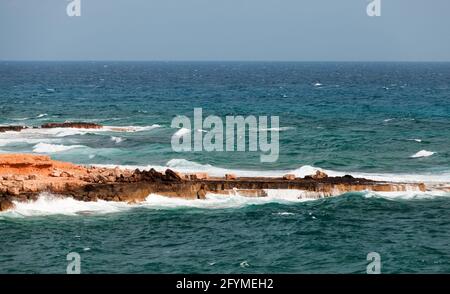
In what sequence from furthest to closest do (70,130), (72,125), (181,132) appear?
(72,125) → (181,132) → (70,130)

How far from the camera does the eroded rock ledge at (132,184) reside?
134ft

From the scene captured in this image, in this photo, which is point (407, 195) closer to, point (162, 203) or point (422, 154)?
point (162, 203)

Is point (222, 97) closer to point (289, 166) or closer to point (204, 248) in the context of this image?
point (289, 166)

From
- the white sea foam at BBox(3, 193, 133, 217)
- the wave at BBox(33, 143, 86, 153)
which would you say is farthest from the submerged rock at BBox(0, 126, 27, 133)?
the white sea foam at BBox(3, 193, 133, 217)

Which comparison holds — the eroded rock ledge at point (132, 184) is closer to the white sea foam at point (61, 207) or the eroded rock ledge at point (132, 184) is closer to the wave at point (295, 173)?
the white sea foam at point (61, 207)

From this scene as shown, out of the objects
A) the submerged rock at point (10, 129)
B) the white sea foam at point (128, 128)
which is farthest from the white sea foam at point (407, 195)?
the submerged rock at point (10, 129)

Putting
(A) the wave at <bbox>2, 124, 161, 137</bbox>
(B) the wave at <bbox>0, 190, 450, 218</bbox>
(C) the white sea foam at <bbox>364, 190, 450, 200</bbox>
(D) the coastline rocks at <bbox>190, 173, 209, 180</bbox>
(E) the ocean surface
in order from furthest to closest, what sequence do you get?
1. (A) the wave at <bbox>2, 124, 161, 137</bbox>
2. (D) the coastline rocks at <bbox>190, 173, 209, 180</bbox>
3. (C) the white sea foam at <bbox>364, 190, 450, 200</bbox>
4. (B) the wave at <bbox>0, 190, 450, 218</bbox>
5. (E) the ocean surface

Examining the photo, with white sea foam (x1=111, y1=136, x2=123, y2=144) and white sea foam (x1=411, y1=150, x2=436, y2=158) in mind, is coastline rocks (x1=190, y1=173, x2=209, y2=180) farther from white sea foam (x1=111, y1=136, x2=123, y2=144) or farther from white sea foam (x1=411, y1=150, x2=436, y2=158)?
white sea foam (x1=111, y1=136, x2=123, y2=144)

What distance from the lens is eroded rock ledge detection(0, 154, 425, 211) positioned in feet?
134

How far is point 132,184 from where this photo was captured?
42250 mm

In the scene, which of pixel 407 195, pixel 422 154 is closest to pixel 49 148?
pixel 422 154

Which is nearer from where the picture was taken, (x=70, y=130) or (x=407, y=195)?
(x=407, y=195)
